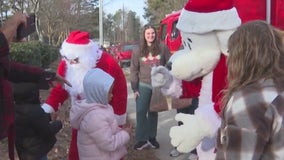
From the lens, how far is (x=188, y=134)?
3.11 meters

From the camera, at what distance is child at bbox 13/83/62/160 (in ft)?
12.2

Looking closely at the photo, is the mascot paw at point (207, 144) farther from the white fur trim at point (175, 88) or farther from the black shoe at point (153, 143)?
the black shoe at point (153, 143)

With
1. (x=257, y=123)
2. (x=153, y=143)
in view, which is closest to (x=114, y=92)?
(x=257, y=123)

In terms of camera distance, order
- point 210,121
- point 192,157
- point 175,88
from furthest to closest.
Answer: point 192,157, point 175,88, point 210,121

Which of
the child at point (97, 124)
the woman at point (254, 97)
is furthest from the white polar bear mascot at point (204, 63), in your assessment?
the woman at point (254, 97)

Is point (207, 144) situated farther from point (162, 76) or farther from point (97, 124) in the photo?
point (97, 124)

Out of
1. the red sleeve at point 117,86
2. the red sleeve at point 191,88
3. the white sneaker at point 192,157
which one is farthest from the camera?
the white sneaker at point 192,157

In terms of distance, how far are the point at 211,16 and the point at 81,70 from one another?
1.48 metres

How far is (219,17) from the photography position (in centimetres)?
322

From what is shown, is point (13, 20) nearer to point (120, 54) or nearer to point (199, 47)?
point (199, 47)

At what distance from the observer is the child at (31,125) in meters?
3.71

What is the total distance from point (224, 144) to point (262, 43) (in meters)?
0.51

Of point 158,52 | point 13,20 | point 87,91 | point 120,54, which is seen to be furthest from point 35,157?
point 120,54

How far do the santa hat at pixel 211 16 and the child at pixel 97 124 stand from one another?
33.4 inches
